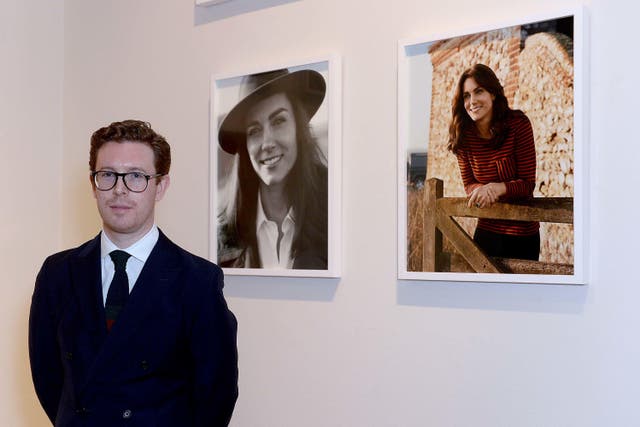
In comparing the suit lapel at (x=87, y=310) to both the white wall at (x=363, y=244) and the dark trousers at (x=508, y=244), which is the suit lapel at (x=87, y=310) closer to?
the white wall at (x=363, y=244)

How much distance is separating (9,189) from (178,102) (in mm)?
733

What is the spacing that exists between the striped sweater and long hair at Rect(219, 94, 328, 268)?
47 centimetres

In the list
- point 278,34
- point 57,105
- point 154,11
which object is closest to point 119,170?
point 278,34

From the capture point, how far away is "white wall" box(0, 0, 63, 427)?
3.08m

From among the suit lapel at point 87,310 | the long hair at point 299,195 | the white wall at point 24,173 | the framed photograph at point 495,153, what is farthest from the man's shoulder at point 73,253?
the white wall at point 24,173

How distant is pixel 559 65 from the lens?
207cm

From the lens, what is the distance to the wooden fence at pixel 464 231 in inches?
81.1

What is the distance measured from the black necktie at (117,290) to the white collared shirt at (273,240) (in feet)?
1.95

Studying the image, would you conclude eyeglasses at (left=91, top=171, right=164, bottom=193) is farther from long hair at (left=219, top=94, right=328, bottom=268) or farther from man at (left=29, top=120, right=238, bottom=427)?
long hair at (left=219, top=94, right=328, bottom=268)

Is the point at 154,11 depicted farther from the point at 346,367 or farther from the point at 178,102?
the point at 346,367

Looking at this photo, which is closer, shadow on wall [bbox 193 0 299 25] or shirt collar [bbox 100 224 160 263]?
shirt collar [bbox 100 224 160 263]

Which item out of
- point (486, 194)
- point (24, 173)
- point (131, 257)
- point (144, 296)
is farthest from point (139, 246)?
point (24, 173)

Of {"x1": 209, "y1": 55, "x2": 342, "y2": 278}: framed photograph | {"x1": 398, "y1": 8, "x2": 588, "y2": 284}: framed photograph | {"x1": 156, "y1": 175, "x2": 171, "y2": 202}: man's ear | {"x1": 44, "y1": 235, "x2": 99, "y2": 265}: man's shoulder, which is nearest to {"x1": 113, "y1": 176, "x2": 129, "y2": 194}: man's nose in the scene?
{"x1": 156, "y1": 175, "x2": 171, "y2": 202}: man's ear

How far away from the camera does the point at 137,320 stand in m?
2.03
